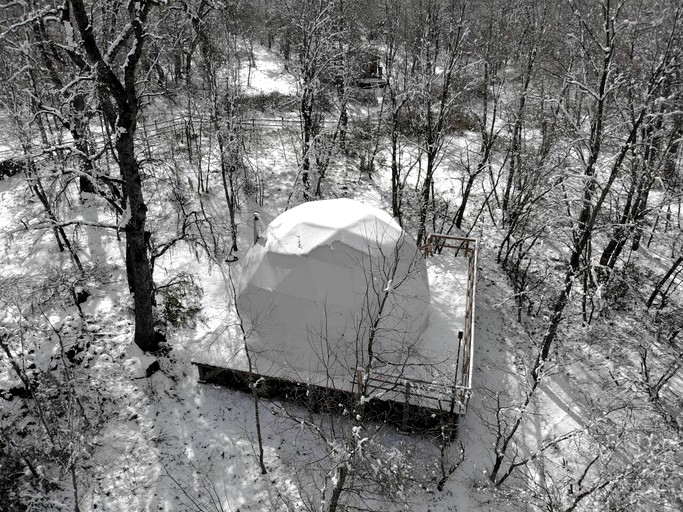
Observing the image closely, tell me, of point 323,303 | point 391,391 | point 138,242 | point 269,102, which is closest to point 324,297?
point 323,303

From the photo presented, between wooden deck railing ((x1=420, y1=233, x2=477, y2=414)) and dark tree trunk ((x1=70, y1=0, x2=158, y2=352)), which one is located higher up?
dark tree trunk ((x1=70, y1=0, x2=158, y2=352))

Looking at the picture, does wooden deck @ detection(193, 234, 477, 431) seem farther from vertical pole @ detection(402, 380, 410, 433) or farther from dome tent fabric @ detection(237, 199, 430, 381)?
dome tent fabric @ detection(237, 199, 430, 381)

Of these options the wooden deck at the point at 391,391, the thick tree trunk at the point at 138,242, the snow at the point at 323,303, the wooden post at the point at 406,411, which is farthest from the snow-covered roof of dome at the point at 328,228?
the wooden post at the point at 406,411

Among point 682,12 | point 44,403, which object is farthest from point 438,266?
point 44,403

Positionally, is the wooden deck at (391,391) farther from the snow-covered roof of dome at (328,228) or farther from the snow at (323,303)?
the snow-covered roof of dome at (328,228)

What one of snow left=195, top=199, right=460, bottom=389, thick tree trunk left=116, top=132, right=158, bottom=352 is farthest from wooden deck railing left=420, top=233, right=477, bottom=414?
thick tree trunk left=116, top=132, right=158, bottom=352

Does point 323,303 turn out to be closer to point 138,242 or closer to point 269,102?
point 138,242

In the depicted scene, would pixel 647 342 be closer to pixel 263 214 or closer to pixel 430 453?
pixel 430 453
